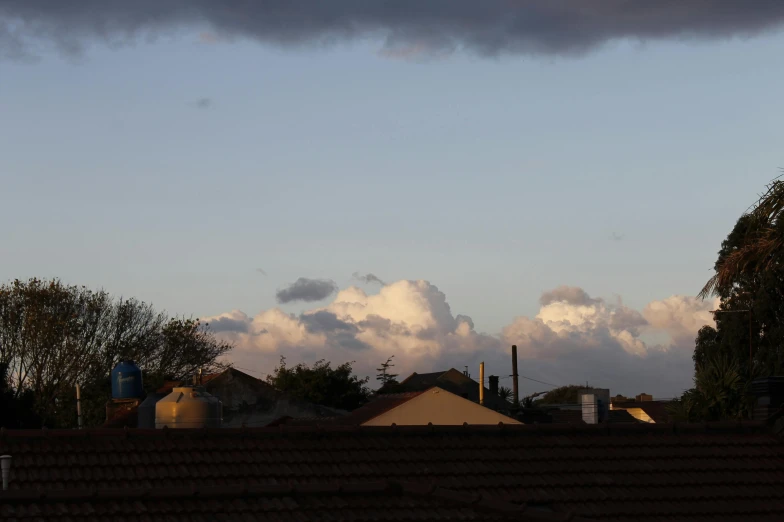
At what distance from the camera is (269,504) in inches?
496

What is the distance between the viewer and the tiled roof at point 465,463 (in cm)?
1370

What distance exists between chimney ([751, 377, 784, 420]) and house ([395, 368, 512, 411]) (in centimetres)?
4464

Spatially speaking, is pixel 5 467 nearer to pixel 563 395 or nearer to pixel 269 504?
pixel 269 504

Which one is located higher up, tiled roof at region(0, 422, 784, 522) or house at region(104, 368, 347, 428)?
house at region(104, 368, 347, 428)

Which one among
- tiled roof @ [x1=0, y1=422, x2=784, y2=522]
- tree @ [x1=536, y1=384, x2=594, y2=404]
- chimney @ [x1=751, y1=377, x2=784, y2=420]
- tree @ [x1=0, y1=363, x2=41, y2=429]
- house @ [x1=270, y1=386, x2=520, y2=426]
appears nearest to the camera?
tiled roof @ [x1=0, y1=422, x2=784, y2=522]

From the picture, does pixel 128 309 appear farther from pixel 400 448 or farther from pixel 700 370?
pixel 400 448

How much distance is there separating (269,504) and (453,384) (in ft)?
221

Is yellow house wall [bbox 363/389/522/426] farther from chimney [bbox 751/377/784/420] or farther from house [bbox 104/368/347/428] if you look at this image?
chimney [bbox 751/377/784/420]

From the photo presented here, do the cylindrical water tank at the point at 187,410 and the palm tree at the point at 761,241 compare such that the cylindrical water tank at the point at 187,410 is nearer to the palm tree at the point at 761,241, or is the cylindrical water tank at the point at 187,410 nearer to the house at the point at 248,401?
the palm tree at the point at 761,241

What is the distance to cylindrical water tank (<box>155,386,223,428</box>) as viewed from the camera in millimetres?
18234

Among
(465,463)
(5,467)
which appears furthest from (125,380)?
(5,467)

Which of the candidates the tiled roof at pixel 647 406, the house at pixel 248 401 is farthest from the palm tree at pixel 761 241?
the tiled roof at pixel 647 406

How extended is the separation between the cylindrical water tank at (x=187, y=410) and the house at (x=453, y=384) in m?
46.1

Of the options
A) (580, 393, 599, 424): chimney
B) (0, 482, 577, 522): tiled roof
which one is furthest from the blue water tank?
(0, 482, 577, 522): tiled roof
